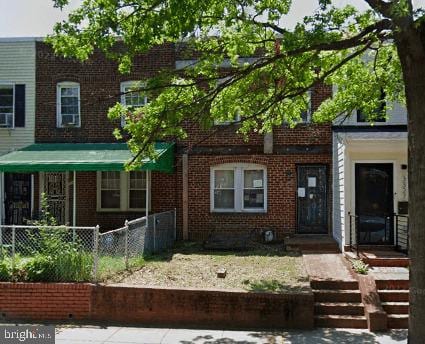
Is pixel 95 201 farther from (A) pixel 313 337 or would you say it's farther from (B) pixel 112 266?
(A) pixel 313 337

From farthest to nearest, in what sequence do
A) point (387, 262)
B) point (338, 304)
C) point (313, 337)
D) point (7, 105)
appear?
point (7, 105) < point (387, 262) < point (338, 304) < point (313, 337)

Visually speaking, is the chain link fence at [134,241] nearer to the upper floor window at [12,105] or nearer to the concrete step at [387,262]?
the concrete step at [387,262]

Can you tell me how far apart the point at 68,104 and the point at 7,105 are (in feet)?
7.02

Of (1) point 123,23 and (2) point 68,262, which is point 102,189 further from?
(1) point 123,23

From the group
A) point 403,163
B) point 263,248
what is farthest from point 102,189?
point 403,163

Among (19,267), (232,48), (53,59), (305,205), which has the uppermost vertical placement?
(53,59)

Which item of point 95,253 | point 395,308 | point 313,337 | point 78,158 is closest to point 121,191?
point 78,158

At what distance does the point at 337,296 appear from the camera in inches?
370

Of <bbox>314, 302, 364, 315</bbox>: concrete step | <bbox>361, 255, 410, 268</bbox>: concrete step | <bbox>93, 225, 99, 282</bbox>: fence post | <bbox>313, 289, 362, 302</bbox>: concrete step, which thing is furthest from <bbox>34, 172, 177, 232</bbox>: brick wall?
<bbox>314, 302, 364, 315</bbox>: concrete step

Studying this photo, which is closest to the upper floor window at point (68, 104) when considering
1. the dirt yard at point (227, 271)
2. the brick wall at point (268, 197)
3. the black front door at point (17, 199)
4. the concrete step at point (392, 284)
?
the black front door at point (17, 199)

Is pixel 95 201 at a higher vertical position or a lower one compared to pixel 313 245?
higher

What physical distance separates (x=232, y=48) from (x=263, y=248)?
6916mm

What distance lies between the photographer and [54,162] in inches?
554

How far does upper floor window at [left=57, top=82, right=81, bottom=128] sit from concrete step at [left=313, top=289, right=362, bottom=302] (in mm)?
10344
